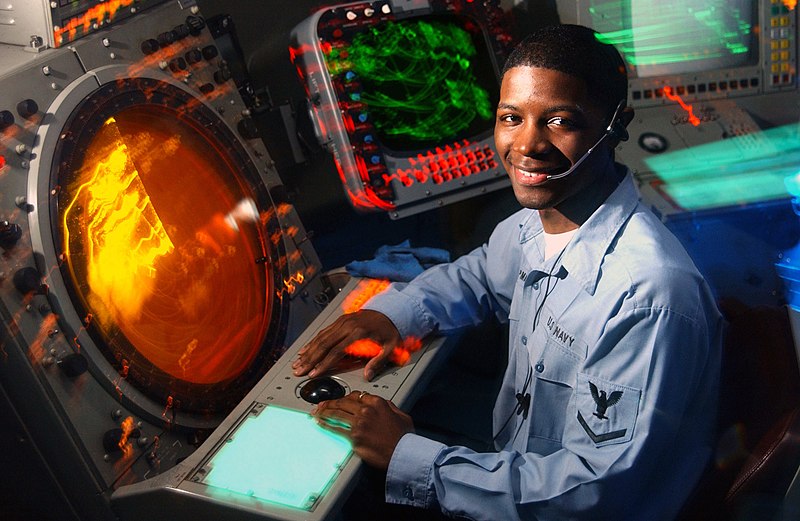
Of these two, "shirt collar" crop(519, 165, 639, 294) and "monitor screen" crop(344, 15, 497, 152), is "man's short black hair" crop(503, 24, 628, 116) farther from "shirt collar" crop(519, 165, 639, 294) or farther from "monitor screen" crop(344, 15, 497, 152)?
"monitor screen" crop(344, 15, 497, 152)

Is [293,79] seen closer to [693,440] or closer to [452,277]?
[452,277]

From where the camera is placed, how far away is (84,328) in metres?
1.69

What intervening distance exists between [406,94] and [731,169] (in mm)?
1322

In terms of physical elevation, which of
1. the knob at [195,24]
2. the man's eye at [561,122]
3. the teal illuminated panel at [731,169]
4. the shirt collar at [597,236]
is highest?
the knob at [195,24]

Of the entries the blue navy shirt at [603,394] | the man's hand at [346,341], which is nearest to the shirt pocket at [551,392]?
the blue navy shirt at [603,394]

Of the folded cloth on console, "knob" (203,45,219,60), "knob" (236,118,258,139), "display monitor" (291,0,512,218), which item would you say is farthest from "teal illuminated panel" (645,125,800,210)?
"knob" (203,45,219,60)

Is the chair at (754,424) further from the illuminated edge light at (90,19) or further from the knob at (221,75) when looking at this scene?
the illuminated edge light at (90,19)

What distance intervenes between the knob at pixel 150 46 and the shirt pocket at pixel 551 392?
128 cm

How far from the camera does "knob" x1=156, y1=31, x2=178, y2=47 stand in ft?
6.93

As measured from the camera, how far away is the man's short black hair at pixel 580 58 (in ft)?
5.05

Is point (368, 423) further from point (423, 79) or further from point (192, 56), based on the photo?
point (423, 79)

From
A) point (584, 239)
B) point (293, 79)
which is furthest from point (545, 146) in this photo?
point (293, 79)

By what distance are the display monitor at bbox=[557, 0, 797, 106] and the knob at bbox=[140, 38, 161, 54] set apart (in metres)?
1.57

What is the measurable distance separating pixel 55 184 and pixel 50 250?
15 cm
